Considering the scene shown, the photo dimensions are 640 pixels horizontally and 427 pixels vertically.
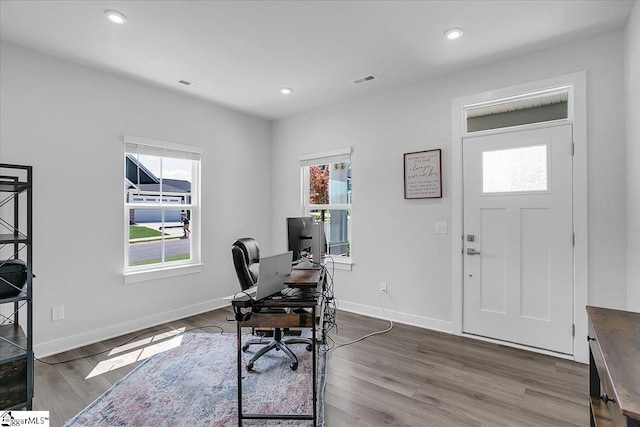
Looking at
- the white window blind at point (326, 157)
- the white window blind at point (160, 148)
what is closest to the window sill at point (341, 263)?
the white window blind at point (326, 157)

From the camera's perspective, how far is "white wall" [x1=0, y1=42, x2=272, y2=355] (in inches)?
110

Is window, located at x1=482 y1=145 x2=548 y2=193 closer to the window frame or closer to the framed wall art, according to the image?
the framed wall art

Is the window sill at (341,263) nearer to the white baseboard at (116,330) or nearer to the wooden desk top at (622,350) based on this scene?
the white baseboard at (116,330)

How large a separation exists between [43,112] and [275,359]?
3052 millimetres

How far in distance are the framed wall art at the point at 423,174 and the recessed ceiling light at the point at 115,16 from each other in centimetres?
288

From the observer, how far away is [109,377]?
96.4 inches

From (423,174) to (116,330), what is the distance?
145 inches

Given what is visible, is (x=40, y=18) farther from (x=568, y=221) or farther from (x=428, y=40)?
(x=568, y=221)

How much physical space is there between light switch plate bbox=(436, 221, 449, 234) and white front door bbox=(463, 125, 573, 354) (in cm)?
20

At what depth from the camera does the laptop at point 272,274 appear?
6.07 ft

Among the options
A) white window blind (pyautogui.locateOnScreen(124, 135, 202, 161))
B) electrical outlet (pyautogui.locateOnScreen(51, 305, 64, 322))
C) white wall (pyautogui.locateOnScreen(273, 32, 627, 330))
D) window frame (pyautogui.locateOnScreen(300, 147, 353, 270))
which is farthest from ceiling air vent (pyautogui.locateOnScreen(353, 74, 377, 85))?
electrical outlet (pyautogui.locateOnScreen(51, 305, 64, 322))

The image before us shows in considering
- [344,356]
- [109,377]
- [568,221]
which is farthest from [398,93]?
[109,377]

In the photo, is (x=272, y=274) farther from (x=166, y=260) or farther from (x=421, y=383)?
(x=166, y=260)

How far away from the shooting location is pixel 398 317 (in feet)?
12.1
